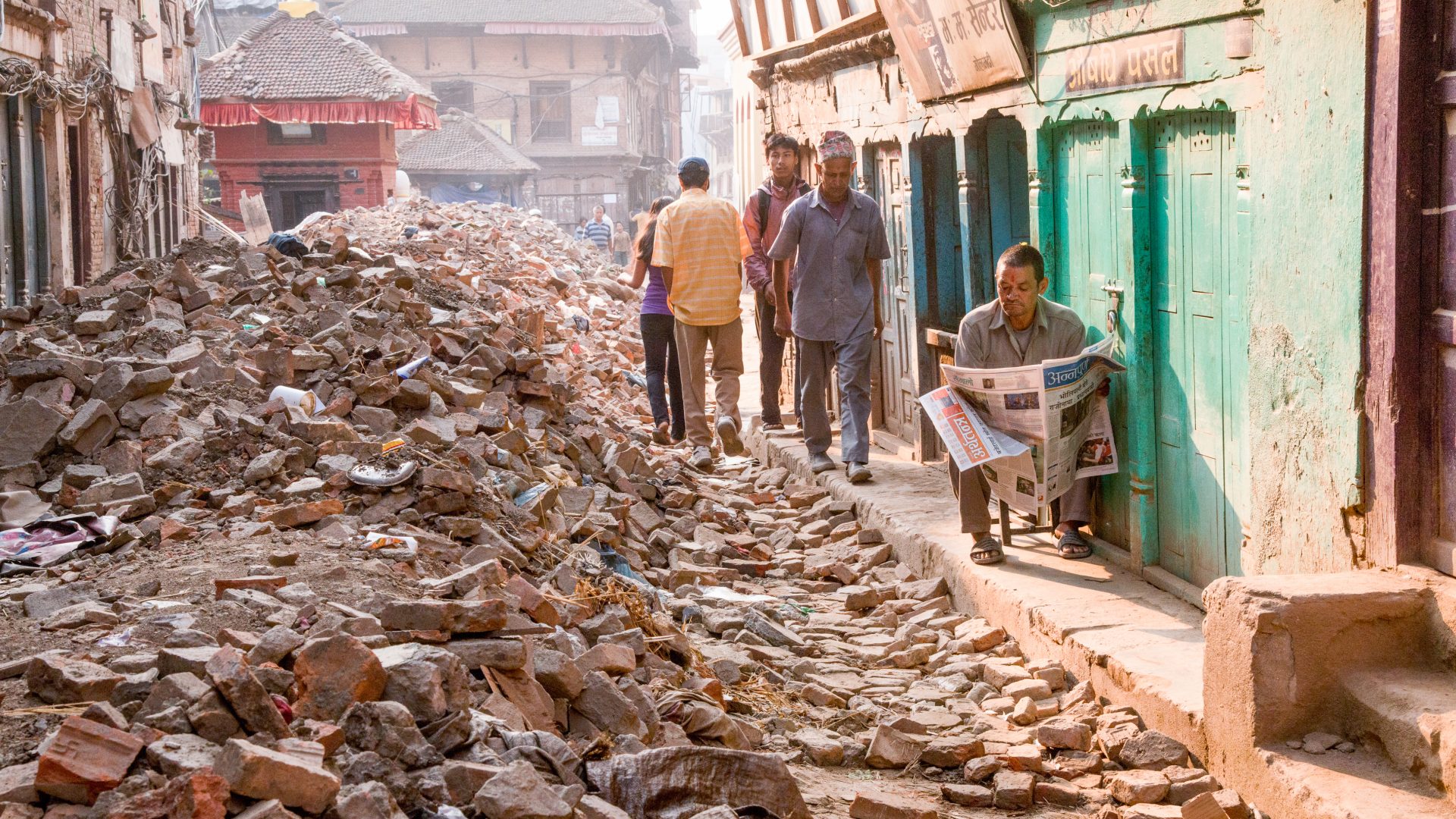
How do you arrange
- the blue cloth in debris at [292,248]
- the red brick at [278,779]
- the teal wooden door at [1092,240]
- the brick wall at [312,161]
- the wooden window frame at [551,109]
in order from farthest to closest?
the wooden window frame at [551,109] → the brick wall at [312,161] → the blue cloth in debris at [292,248] → the teal wooden door at [1092,240] → the red brick at [278,779]

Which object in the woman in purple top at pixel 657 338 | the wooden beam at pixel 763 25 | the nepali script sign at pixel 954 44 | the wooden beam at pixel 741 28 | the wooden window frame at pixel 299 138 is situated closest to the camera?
the nepali script sign at pixel 954 44

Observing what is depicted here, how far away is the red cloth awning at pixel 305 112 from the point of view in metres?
31.4

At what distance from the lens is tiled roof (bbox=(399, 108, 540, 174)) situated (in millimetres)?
41188

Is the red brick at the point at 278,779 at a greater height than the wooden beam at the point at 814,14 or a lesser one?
lesser

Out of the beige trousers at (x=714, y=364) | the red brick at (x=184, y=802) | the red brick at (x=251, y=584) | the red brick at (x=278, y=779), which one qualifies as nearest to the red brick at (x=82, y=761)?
the red brick at (x=184, y=802)

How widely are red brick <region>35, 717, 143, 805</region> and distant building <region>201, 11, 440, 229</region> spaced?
3010 cm

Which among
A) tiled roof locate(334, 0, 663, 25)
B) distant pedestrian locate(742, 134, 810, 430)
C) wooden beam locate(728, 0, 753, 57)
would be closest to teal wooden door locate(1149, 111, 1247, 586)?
distant pedestrian locate(742, 134, 810, 430)

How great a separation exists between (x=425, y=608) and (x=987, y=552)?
2.91 m

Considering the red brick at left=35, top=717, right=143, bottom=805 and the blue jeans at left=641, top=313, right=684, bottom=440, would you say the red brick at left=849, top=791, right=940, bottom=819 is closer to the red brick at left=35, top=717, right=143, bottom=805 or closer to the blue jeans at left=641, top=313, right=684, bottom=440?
the red brick at left=35, top=717, right=143, bottom=805

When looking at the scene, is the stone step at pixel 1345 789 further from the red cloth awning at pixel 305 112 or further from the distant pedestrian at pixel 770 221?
the red cloth awning at pixel 305 112

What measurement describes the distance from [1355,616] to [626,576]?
3.17m

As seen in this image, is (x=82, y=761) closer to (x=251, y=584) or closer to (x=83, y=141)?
(x=251, y=584)

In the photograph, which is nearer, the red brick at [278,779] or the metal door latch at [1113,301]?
the red brick at [278,779]

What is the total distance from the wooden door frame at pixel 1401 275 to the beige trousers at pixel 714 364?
16.9ft
